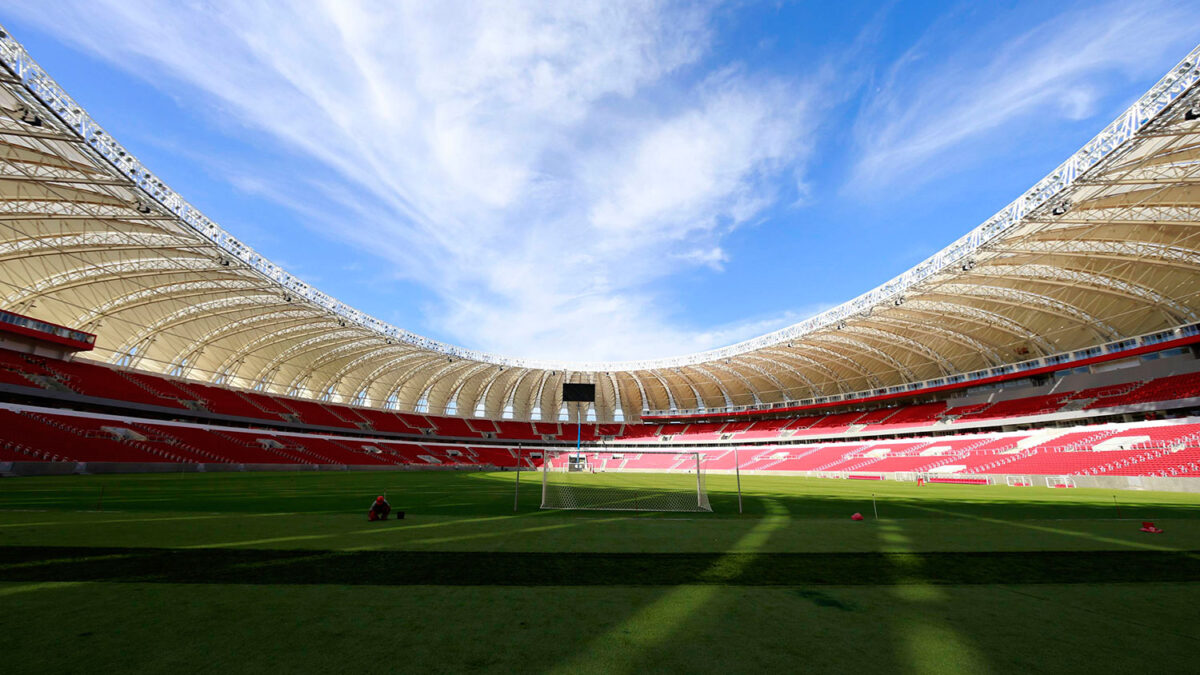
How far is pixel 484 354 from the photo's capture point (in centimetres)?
5903

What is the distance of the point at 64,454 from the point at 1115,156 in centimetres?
5483

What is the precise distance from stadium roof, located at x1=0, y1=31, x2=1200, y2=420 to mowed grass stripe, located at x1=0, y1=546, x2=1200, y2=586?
17.8m

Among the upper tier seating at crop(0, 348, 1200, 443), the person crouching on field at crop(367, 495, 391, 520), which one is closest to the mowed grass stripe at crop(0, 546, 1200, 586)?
the person crouching on field at crop(367, 495, 391, 520)

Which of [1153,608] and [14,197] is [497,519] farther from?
[14,197]

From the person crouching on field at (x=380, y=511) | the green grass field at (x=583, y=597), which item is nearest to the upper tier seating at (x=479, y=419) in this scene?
the green grass field at (x=583, y=597)

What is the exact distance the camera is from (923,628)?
14.6 ft

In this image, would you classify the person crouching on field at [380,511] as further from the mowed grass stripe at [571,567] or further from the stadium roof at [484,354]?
the stadium roof at [484,354]

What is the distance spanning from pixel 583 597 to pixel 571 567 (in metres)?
1.59

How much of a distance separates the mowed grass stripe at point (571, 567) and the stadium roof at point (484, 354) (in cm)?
1782

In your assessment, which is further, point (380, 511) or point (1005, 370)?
point (1005, 370)

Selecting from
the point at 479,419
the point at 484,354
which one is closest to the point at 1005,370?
the point at 484,354

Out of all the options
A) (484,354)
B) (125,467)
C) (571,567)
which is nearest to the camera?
(571,567)

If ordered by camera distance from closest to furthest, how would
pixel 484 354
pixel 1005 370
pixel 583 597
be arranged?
pixel 583 597 → pixel 1005 370 → pixel 484 354

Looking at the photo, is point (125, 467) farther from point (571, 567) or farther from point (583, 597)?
point (583, 597)
